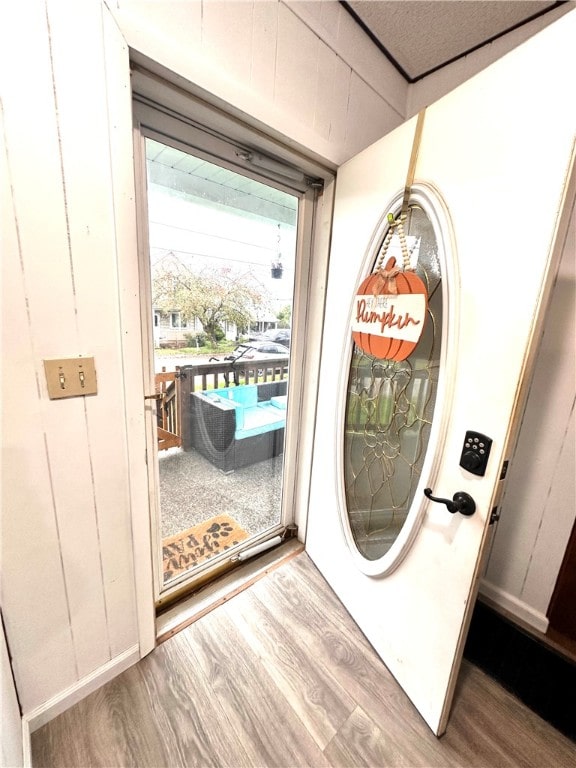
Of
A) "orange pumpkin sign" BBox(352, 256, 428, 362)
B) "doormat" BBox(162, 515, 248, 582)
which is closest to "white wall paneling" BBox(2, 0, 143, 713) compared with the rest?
"doormat" BBox(162, 515, 248, 582)

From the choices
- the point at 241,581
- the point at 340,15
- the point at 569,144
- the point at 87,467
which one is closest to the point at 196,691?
the point at 241,581

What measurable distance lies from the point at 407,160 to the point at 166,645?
2.16m

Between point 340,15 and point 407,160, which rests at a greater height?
point 340,15

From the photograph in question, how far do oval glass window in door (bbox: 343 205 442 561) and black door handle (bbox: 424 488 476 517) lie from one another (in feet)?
0.63

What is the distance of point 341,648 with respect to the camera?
1.28 meters

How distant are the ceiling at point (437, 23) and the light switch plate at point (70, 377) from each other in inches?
67.9

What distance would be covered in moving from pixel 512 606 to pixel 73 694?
1946 mm

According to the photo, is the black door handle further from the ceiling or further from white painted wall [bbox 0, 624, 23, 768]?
the ceiling

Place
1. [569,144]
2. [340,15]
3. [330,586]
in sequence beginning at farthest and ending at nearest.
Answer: [330,586] < [340,15] < [569,144]

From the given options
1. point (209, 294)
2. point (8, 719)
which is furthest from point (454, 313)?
point (8, 719)

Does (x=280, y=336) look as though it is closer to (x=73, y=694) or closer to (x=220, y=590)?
(x=220, y=590)

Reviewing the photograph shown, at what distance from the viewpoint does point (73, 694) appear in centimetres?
104

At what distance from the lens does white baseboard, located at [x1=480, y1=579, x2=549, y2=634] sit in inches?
54.5

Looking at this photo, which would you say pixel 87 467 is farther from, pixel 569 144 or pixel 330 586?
pixel 569 144
